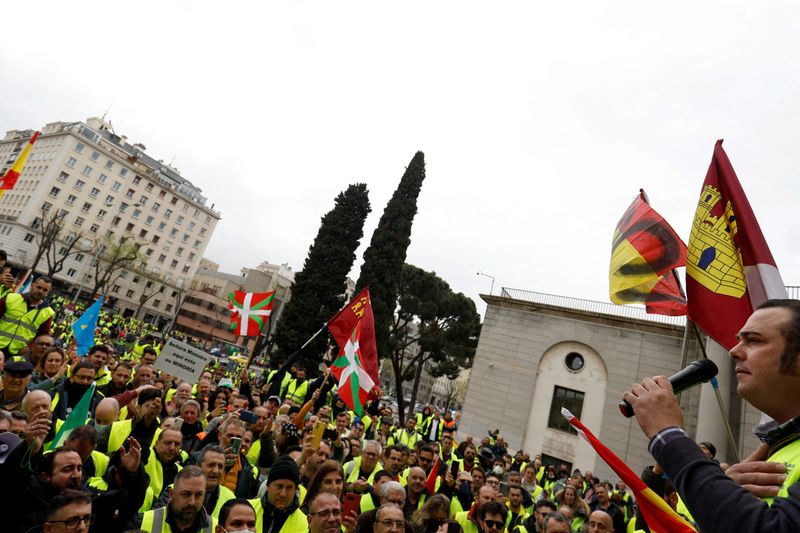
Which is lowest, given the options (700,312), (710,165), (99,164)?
(700,312)

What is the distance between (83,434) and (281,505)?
1921 mm

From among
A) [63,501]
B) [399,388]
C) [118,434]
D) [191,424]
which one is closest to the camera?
[63,501]

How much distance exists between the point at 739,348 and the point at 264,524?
4.23 m

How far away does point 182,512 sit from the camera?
3.67 metres

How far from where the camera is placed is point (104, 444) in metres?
4.78

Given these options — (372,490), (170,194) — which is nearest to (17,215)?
(170,194)

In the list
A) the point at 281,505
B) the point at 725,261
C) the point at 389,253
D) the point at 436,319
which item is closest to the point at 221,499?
the point at 281,505

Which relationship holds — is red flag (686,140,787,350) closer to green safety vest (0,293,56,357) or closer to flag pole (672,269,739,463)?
flag pole (672,269,739,463)

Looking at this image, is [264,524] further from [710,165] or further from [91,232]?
[91,232]

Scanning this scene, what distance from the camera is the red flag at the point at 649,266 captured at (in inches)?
248

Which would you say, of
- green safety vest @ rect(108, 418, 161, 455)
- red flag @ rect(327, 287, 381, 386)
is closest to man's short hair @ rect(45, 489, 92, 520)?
green safety vest @ rect(108, 418, 161, 455)

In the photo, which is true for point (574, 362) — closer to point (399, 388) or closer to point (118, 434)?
point (399, 388)

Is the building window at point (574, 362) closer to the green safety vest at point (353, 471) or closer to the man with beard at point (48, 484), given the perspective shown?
the green safety vest at point (353, 471)

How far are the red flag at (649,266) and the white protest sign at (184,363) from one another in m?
6.95
